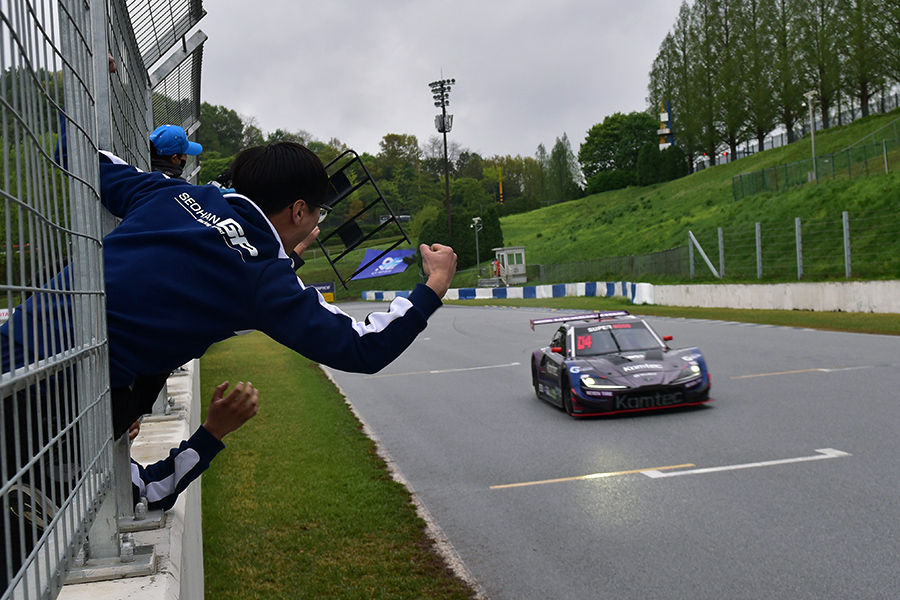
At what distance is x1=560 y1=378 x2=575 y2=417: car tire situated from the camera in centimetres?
1052

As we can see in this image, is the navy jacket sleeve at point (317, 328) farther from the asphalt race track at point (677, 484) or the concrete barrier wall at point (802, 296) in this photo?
the concrete barrier wall at point (802, 296)

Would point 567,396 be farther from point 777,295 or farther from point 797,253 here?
point 797,253

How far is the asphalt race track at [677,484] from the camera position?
4895 millimetres

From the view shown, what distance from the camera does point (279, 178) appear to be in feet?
8.34

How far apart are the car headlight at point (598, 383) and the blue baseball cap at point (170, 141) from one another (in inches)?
274

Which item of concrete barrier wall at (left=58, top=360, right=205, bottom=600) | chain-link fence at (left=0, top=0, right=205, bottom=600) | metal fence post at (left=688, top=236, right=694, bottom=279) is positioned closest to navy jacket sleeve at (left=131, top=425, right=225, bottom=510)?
concrete barrier wall at (left=58, top=360, right=205, bottom=600)

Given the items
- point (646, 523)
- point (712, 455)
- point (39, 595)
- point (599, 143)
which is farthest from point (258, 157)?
point (599, 143)

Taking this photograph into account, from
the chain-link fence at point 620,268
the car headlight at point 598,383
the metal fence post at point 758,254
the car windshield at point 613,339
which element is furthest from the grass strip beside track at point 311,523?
the chain-link fence at point 620,268

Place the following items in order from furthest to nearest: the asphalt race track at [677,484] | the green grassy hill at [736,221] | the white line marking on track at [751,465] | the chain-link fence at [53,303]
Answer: the green grassy hill at [736,221] < the white line marking on track at [751,465] < the asphalt race track at [677,484] < the chain-link fence at [53,303]

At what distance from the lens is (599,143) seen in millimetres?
124688

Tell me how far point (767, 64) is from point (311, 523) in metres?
72.3

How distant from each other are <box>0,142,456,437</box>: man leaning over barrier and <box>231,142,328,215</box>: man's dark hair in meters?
0.10

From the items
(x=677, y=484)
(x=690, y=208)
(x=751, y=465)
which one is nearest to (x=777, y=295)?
(x=751, y=465)

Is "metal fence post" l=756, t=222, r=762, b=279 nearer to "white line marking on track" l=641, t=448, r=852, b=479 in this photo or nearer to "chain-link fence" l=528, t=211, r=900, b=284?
"chain-link fence" l=528, t=211, r=900, b=284
